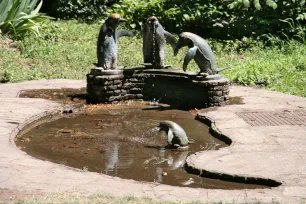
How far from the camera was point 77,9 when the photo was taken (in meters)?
18.2

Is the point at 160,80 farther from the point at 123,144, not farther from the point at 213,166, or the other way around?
the point at 213,166

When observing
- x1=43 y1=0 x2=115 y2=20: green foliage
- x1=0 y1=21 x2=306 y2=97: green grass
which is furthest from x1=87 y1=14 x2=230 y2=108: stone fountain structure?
x1=43 y1=0 x2=115 y2=20: green foliage

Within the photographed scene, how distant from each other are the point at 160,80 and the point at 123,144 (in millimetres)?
2995

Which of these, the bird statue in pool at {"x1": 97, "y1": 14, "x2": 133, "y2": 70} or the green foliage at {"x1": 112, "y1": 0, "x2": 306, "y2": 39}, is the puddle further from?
the green foliage at {"x1": 112, "y1": 0, "x2": 306, "y2": 39}

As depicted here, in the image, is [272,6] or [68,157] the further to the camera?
[272,6]

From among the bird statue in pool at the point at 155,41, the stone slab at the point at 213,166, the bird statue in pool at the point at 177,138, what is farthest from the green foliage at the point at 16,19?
the bird statue in pool at the point at 177,138

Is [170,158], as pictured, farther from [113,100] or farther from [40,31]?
[40,31]

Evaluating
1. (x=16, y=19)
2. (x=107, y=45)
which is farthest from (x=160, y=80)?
(x=16, y=19)

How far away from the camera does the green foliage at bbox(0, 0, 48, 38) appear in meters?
15.0

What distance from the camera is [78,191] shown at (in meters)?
5.91

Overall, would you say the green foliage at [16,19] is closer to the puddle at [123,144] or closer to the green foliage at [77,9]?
the green foliage at [77,9]

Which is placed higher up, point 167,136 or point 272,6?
point 272,6

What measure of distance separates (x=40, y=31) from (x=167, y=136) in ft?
26.9

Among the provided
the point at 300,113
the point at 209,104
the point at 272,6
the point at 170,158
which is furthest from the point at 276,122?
the point at 272,6
